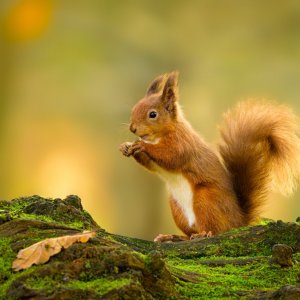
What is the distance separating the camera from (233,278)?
175 cm

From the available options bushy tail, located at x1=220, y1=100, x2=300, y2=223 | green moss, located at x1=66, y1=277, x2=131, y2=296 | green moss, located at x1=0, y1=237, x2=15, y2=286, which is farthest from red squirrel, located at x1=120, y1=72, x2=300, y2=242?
green moss, located at x1=66, y1=277, x2=131, y2=296

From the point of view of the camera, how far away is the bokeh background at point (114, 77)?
796cm

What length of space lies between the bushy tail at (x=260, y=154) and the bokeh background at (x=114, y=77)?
4.14m

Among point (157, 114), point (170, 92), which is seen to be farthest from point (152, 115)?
point (170, 92)

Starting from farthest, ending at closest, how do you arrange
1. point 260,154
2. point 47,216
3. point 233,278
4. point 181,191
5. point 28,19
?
point 28,19
point 260,154
point 181,191
point 47,216
point 233,278

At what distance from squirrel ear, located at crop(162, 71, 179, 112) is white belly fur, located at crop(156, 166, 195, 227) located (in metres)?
0.35

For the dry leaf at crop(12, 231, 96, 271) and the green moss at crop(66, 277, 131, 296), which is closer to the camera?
the green moss at crop(66, 277, 131, 296)

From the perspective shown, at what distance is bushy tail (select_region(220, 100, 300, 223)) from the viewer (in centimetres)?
335

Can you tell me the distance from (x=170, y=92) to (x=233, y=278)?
189 centimetres

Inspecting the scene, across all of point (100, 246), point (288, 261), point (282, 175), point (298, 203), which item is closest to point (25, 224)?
point (100, 246)

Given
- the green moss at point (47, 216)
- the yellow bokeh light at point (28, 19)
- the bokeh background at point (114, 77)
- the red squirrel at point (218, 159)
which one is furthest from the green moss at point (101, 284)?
the yellow bokeh light at point (28, 19)

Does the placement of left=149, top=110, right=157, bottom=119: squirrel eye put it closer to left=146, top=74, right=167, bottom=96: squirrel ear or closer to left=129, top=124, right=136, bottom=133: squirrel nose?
left=129, top=124, right=136, bottom=133: squirrel nose

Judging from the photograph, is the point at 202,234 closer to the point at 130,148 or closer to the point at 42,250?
the point at 130,148

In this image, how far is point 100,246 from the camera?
5.05 ft
